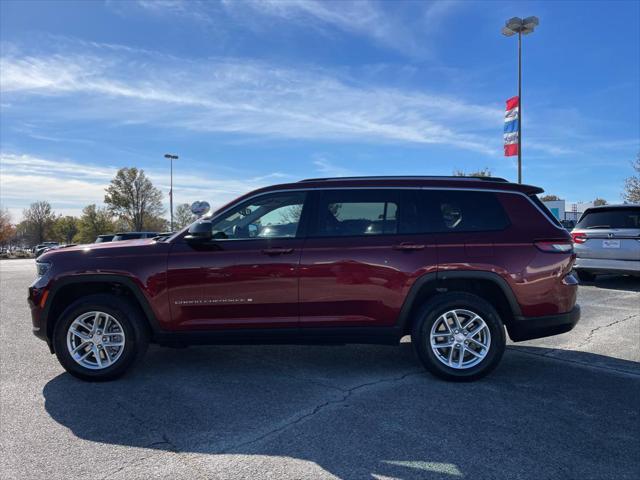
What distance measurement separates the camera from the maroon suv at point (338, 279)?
14.8 ft

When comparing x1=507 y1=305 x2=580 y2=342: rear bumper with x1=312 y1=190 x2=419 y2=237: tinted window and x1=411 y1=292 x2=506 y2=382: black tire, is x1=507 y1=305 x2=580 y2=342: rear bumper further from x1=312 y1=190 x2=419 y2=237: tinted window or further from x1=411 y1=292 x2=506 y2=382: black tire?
x1=312 y1=190 x2=419 y2=237: tinted window

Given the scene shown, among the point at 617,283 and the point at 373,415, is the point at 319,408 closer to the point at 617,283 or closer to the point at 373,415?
the point at 373,415

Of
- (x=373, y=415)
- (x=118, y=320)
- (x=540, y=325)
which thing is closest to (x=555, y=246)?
(x=540, y=325)

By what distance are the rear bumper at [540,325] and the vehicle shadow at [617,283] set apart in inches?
281

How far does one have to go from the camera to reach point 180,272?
456cm

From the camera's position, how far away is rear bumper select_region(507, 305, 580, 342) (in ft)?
14.9

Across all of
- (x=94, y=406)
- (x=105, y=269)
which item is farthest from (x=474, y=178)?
(x=94, y=406)

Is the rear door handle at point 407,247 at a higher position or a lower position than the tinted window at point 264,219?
lower

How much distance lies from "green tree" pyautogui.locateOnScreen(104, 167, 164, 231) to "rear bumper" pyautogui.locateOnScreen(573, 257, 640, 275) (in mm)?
68264

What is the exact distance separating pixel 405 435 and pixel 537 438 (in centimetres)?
91

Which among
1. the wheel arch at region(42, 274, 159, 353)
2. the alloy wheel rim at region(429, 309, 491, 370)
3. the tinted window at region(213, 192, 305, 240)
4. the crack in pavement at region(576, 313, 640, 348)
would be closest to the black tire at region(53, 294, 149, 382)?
the wheel arch at region(42, 274, 159, 353)

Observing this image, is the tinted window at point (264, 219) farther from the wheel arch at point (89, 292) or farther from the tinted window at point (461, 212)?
the tinted window at point (461, 212)

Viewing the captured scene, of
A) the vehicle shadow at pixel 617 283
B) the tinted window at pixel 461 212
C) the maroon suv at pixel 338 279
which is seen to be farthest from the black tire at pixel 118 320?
the vehicle shadow at pixel 617 283

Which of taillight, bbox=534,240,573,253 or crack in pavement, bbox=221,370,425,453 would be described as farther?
taillight, bbox=534,240,573,253
